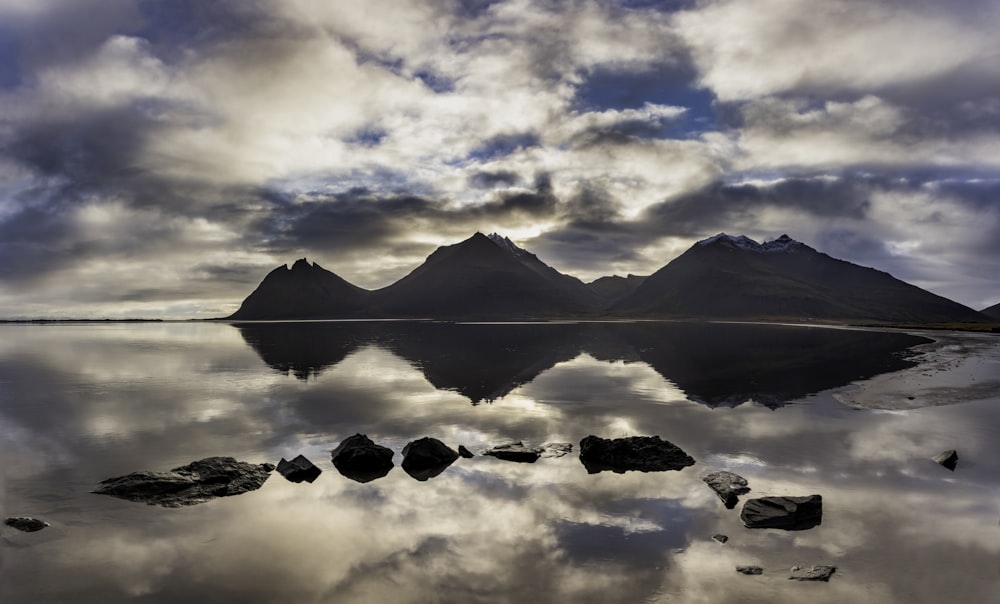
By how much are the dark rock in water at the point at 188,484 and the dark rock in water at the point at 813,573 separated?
17857 millimetres

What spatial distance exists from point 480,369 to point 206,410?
2796 cm

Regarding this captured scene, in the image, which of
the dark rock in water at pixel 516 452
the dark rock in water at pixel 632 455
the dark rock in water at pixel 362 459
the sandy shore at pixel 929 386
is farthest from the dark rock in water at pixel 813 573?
the sandy shore at pixel 929 386

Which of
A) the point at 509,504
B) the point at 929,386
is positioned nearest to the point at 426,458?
the point at 509,504

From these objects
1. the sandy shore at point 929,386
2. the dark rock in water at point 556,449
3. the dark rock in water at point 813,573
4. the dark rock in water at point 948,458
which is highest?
the sandy shore at point 929,386

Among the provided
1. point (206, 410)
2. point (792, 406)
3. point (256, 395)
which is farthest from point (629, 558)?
point (256, 395)

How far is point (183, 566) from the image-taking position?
562 inches

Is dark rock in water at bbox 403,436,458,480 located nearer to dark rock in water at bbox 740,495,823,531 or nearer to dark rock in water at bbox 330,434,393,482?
dark rock in water at bbox 330,434,393,482

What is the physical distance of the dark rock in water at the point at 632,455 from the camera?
22562mm

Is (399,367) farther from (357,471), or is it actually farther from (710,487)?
(710,487)

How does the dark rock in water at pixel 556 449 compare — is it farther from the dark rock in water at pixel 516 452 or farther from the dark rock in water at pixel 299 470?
the dark rock in water at pixel 299 470

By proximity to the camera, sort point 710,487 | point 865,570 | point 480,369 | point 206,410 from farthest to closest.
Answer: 1. point 480,369
2. point 206,410
3. point 710,487
4. point 865,570

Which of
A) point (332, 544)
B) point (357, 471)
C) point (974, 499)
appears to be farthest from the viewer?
point (357, 471)

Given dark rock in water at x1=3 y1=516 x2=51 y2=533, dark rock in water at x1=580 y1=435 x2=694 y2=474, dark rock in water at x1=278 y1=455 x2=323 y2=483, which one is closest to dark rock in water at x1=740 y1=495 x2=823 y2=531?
dark rock in water at x1=580 y1=435 x2=694 y2=474

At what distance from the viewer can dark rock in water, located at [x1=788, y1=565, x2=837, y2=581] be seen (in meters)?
13.1
